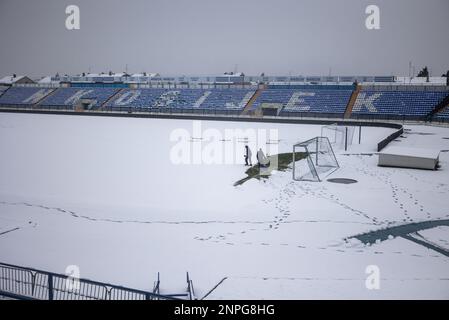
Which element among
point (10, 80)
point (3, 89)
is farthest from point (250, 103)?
point (10, 80)

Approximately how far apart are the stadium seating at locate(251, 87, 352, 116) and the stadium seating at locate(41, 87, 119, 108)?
2681cm

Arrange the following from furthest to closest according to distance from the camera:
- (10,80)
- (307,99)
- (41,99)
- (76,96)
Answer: (10,80), (41,99), (76,96), (307,99)

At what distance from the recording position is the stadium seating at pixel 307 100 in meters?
50.2

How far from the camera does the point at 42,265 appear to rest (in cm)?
888

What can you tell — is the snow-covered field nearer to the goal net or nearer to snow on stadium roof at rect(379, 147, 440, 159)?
the goal net

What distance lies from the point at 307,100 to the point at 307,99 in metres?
0.37

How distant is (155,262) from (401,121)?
4141 cm

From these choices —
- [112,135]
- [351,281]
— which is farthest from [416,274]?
[112,135]

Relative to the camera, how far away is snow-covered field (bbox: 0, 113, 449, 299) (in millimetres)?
8219

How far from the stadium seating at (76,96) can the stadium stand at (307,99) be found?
87.9ft

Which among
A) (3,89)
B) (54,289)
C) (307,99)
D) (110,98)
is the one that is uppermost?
(3,89)

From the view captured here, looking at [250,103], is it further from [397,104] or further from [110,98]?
[110,98]

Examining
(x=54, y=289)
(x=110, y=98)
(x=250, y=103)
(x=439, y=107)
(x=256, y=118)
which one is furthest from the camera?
(x=110, y=98)

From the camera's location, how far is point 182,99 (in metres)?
60.9
